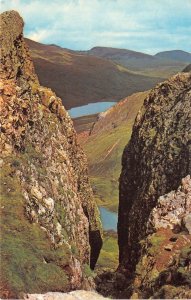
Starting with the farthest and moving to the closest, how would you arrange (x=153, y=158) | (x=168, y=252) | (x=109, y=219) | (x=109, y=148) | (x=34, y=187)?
(x=109, y=148) < (x=109, y=219) < (x=153, y=158) < (x=168, y=252) < (x=34, y=187)

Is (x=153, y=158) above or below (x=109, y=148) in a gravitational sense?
above

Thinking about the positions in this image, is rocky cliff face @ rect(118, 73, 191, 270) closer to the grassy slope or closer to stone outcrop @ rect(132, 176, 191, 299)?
stone outcrop @ rect(132, 176, 191, 299)

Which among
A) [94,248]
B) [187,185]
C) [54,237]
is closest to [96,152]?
[94,248]

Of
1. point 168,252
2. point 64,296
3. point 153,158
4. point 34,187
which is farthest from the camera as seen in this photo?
point 153,158

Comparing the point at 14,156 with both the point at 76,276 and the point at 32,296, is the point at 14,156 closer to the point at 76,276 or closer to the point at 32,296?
the point at 76,276

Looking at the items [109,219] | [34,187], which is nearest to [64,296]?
[34,187]

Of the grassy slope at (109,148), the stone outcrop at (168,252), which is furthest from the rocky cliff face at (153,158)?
the grassy slope at (109,148)

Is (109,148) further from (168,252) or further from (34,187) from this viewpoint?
(34,187)
